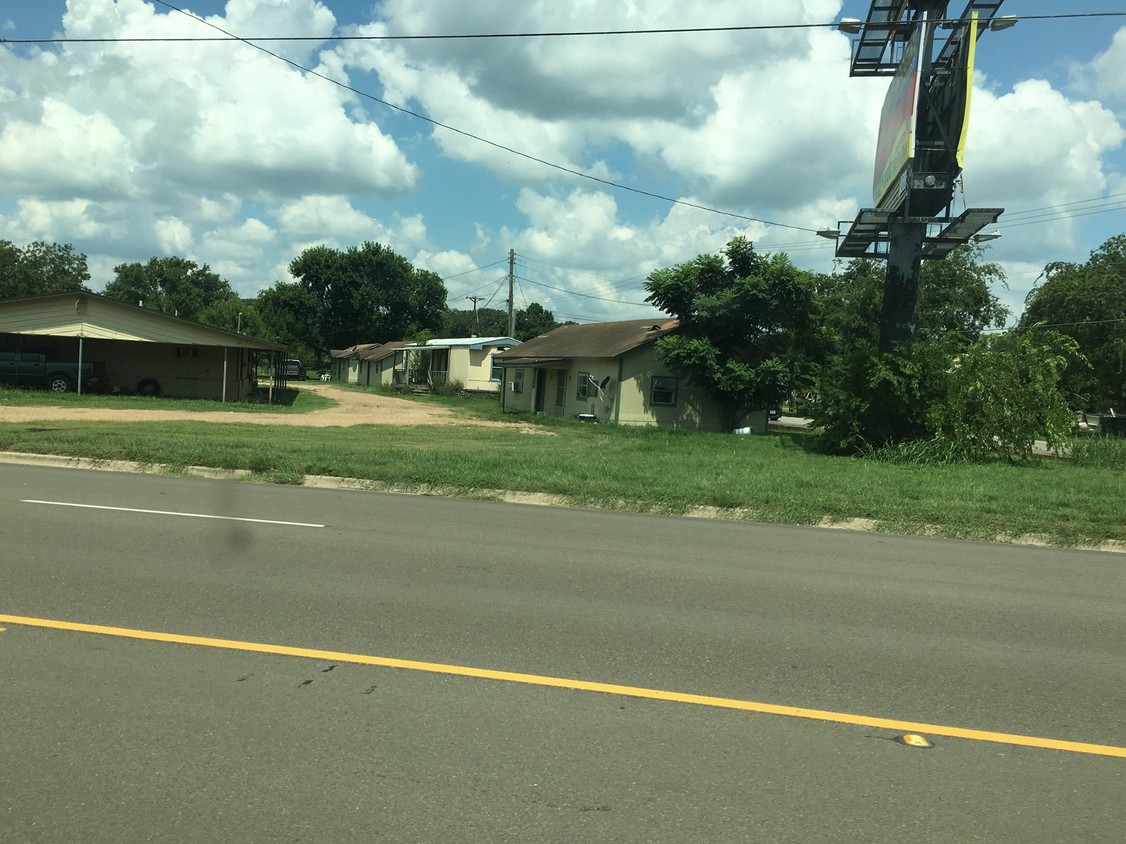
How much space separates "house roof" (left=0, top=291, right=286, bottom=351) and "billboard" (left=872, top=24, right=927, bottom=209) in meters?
24.6

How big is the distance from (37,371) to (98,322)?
157 inches

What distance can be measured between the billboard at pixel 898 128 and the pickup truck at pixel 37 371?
31.7 metres

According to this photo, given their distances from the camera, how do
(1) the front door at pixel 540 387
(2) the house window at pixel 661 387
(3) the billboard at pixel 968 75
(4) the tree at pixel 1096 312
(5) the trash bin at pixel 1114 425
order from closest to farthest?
1. (3) the billboard at pixel 968 75
2. (2) the house window at pixel 661 387
3. (5) the trash bin at pixel 1114 425
4. (1) the front door at pixel 540 387
5. (4) the tree at pixel 1096 312

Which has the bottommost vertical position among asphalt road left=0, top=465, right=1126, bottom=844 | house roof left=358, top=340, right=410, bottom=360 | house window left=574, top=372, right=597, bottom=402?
asphalt road left=0, top=465, right=1126, bottom=844

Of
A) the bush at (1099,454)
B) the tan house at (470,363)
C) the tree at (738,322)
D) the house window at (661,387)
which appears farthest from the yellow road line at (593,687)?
the tan house at (470,363)

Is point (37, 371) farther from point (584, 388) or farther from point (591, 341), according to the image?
point (591, 341)

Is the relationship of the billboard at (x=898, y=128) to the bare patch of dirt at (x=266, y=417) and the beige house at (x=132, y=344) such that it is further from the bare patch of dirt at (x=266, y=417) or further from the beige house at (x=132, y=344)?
the beige house at (x=132, y=344)

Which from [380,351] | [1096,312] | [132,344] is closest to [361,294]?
[380,351]

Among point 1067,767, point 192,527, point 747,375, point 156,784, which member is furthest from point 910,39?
point 156,784

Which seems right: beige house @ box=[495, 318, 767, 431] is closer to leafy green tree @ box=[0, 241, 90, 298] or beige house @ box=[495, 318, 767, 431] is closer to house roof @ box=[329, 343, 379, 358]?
house roof @ box=[329, 343, 379, 358]

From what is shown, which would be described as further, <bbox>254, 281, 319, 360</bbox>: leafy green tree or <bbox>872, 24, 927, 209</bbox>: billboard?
<bbox>254, 281, 319, 360</bbox>: leafy green tree

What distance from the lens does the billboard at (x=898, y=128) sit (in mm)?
22812

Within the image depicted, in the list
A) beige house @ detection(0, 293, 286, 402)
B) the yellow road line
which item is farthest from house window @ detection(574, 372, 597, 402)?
the yellow road line

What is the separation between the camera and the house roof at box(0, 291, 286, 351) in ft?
114
